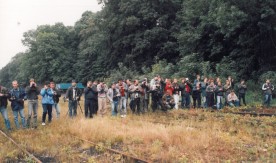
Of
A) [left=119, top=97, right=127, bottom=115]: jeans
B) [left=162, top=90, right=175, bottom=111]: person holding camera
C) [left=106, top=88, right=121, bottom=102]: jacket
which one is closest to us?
[left=106, top=88, right=121, bottom=102]: jacket

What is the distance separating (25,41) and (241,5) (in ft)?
231

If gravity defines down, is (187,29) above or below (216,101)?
above

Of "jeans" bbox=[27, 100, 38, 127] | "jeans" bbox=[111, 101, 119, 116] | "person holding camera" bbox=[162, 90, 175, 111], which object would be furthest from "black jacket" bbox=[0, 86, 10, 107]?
"person holding camera" bbox=[162, 90, 175, 111]

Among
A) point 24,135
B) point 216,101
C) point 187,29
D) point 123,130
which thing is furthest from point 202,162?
point 187,29

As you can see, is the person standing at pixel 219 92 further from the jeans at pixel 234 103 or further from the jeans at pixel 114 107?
the jeans at pixel 114 107

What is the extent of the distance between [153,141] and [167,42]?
3335 cm

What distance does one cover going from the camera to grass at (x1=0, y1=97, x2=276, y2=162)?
10125 mm

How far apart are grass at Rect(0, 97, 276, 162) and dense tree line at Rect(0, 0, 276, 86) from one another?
14.5 meters

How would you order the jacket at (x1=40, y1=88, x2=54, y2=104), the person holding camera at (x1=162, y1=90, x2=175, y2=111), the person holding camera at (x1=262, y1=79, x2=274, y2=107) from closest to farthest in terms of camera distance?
the jacket at (x1=40, y1=88, x2=54, y2=104) < the person holding camera at (x1=162, y1=90, x2=175, y2=111) < the person holding camera at (x1=262, y1=79, x2=274, y2=107)

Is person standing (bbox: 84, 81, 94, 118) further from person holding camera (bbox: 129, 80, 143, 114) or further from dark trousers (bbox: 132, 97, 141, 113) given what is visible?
dark trousers (bbox: 132, 97, 141, 113)

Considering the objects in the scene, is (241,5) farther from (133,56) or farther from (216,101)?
(133,56)

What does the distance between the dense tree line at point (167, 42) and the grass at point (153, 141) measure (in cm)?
1446

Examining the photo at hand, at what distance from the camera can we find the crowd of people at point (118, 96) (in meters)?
16.3

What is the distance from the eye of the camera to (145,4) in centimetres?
4653
